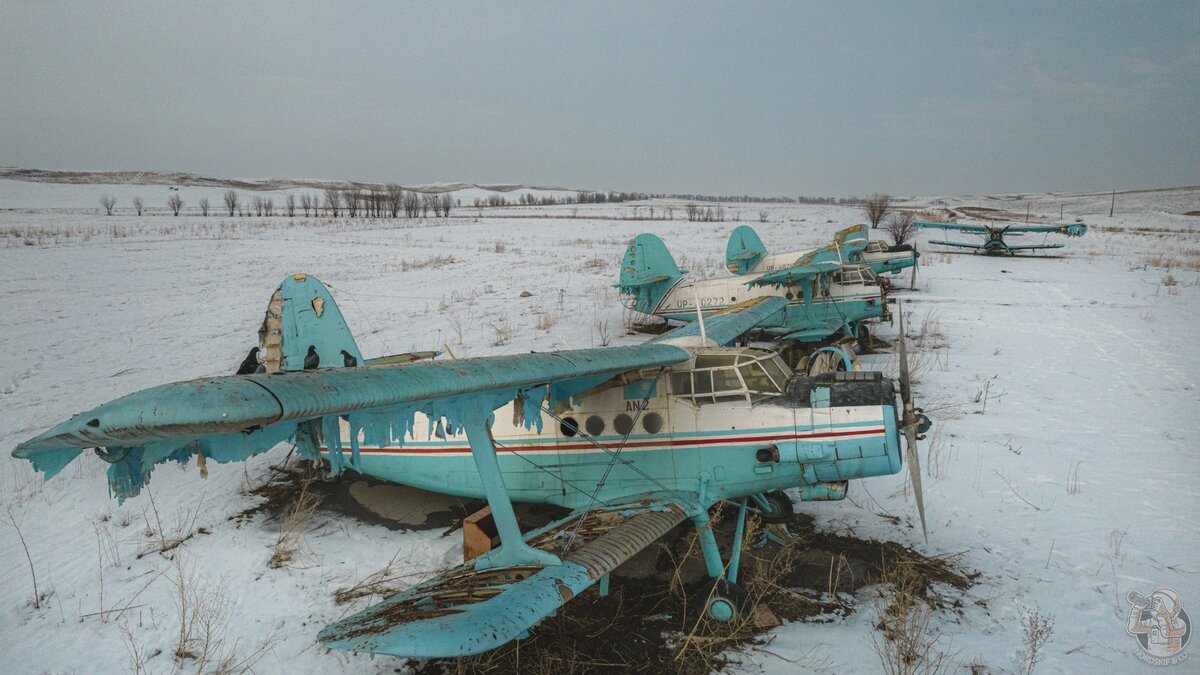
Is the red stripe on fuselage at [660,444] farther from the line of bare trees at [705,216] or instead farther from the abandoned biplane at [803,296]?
the line of bare trees at [705,216]

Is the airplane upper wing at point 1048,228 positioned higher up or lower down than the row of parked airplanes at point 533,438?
higher up

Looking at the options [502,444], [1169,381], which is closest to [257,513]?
[502,444]

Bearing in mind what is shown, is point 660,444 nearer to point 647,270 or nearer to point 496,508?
point 496,508

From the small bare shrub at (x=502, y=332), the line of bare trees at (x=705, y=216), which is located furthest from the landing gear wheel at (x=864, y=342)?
the line of bare trees at (x=705, y=216)

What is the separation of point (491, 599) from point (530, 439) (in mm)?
2604

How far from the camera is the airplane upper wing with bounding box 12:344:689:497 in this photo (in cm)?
244

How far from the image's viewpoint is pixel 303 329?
6.95m

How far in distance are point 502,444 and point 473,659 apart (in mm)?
2171

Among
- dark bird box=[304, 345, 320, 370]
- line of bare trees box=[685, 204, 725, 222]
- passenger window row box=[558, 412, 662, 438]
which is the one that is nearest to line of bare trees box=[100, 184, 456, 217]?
line of bare trees box=[685, 204, 725, 222]

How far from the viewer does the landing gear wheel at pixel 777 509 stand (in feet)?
21.9

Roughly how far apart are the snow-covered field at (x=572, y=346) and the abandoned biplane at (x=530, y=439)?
1236 mm

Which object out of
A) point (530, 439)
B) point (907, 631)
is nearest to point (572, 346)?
point (530, 439)

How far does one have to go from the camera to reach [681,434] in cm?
546

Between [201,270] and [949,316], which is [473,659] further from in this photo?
[201,270]
